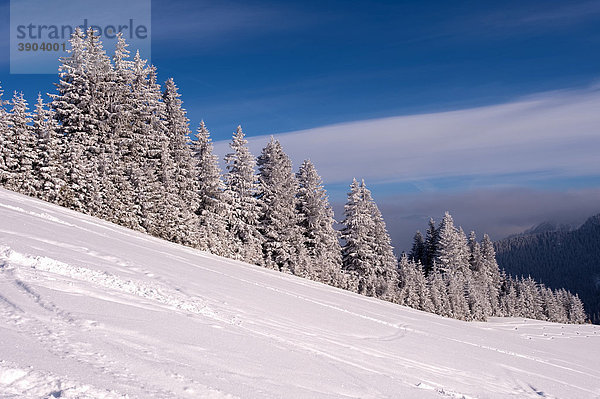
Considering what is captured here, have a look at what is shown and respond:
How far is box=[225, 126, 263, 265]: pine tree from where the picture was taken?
35969 millimetres

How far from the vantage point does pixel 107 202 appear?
26062 mm

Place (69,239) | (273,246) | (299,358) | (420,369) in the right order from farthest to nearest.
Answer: (273,246)
(69,239)
(420,369)
(299,358)

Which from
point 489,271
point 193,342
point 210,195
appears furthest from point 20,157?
point 489,271

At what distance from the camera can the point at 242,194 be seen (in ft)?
123

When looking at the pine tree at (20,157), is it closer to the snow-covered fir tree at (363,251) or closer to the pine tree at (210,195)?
the pine tree at (210,195)

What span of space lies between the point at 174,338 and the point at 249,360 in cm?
103

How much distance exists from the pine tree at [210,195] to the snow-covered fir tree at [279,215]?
169 inches

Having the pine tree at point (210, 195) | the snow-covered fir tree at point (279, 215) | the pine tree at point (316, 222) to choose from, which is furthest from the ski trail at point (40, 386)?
the pine tree at point (316, 222)

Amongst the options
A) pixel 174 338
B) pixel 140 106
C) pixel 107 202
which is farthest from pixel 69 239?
pixel 140 106

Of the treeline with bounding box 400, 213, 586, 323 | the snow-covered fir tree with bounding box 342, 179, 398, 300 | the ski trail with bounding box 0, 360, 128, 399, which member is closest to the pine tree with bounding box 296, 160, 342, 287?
the snow-covered fir tree with bounding box 342, 179, 398, 300

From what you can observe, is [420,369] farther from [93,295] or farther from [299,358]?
[93,295]

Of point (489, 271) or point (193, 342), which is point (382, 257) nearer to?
point (489, 271)

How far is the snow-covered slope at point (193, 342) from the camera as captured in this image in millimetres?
3811

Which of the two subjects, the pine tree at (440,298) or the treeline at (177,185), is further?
the pine tree at (440,298)
